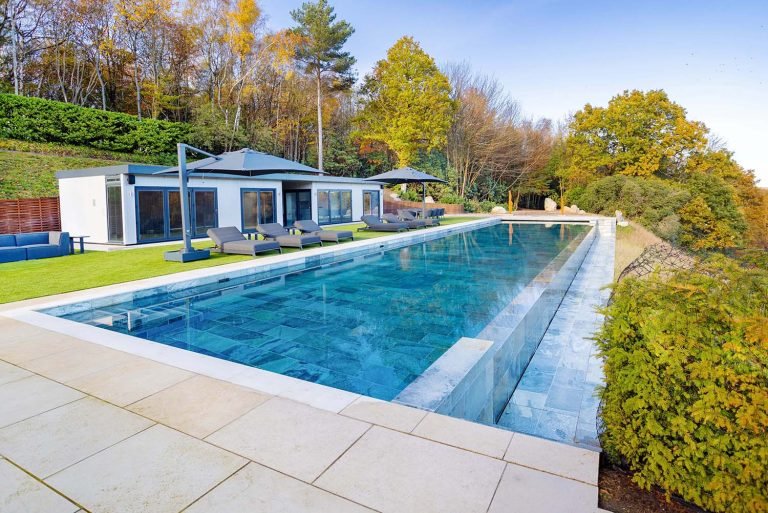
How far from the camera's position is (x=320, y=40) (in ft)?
87.6

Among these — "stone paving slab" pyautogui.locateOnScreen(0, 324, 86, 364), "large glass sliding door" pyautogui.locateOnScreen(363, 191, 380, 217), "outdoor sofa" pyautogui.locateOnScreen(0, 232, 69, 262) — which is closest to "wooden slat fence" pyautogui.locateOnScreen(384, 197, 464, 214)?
"large glass sliding door" pyautogui.locateOnScreen(363, 191, 380, 217)

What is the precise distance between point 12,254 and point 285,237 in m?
6.00

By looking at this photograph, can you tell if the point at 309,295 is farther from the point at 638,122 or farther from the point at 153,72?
the point at 638,122

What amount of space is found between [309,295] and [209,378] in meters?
3.82

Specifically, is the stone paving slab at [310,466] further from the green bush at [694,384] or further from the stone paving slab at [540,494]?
the green bush at [694,384]

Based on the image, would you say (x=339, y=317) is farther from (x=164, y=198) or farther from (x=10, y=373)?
(x=164, y=198)

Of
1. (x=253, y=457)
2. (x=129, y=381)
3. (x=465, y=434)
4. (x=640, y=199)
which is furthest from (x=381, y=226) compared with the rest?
(x=640, y=199)

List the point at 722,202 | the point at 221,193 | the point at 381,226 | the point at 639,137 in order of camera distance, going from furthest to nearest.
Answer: the point at 639,137 → the point at 722,202 → the point at 381,226 → the point at 221,193

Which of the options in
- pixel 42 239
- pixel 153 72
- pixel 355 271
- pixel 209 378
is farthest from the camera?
pixel 153 72

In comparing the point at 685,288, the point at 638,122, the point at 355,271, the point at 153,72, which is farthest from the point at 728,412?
the point at 638,122

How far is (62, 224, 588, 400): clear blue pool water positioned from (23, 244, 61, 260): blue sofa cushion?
5653 millimetres

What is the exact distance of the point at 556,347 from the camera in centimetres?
546

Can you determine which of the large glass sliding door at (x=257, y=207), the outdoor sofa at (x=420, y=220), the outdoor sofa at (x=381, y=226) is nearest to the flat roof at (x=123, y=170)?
the large glass sliding door at (x=257, y=207)

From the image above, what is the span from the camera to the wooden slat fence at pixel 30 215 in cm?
1413
